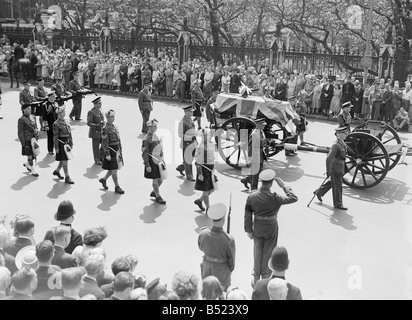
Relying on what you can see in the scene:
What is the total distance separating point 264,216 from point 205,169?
268 centimetres

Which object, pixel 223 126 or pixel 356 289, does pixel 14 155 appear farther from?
pixel 356 289

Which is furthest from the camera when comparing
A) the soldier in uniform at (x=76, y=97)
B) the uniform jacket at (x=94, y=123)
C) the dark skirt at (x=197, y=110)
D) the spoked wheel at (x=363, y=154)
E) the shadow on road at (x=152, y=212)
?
the soldier in uniform at (x=76, y=97)

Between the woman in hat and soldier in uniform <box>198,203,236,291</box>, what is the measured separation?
128 inches

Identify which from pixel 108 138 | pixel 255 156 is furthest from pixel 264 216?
pixel 108 138

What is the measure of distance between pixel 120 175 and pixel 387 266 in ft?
19.7

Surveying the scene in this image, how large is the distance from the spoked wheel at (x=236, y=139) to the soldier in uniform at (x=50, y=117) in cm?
399

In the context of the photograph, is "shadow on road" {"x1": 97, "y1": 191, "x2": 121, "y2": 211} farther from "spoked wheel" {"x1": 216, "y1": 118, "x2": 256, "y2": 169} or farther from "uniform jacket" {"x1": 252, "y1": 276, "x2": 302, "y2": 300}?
"uniform jacket" {"x1": 252, "y1": 276, "x2": 302, "y2": 300}

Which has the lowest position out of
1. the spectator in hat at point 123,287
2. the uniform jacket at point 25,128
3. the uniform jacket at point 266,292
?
the uniform jacket at point 266,292

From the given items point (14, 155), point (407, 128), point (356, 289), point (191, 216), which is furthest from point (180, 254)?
point (407, 128)

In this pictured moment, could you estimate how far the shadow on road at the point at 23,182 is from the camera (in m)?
10.7

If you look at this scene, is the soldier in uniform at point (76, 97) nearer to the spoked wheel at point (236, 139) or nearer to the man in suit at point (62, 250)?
the spoked wheel at point (236, 139)

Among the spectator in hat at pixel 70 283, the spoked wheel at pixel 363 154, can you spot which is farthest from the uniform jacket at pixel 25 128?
the spectator in hat at pixel 70 283

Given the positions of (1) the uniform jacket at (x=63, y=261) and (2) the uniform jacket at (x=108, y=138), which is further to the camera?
(2) the uniform jacket at (x=108, y=138)

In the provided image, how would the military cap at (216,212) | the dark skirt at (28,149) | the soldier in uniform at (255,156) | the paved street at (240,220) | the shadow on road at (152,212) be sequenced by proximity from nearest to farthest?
the military cap at (216,212) → the paved street at (240,220) → the shadow on road at (152,212) → the soldier in uniform at (255,156) → the dark skirt at (28,149)
